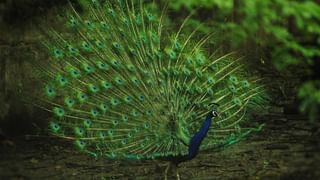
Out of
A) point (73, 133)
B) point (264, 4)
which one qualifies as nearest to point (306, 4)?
point (264, 4)

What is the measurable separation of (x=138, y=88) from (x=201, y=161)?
121 centimetres

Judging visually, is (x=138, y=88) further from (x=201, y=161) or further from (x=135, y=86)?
(x=201, y=161)

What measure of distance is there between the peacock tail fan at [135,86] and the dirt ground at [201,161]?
0.43 metres

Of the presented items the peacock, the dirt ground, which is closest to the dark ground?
the dirt ground

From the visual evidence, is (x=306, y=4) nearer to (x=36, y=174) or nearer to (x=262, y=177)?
(x=262, y=177)

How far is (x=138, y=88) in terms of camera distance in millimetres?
6680

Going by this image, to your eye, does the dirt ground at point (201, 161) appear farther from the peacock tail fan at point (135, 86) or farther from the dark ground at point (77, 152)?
the peacock tail fan at point (135, 86)

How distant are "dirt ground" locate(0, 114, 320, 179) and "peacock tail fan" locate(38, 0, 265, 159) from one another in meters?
0.43

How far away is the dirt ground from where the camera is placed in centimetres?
703

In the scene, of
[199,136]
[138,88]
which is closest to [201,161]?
[199,136]

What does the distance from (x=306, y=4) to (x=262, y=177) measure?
3.52m

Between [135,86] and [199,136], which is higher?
[135,86]

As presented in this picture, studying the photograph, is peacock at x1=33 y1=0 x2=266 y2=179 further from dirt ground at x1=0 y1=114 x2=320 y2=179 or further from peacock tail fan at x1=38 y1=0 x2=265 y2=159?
dirt ground at x1=0 y1=114 x2=320 y2=179

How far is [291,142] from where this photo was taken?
796 centimetres
